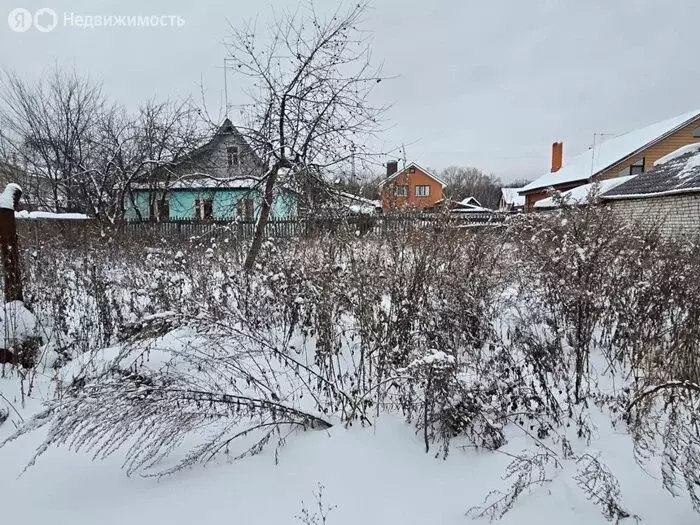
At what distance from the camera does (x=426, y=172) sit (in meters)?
37.9

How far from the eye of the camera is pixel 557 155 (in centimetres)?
2994

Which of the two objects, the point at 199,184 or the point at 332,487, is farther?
the point at 199,184

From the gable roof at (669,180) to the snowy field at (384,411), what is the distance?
814 centimetres

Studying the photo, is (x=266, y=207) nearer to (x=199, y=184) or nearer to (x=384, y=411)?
(x=384, y=411)

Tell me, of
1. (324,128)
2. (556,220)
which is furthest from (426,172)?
(556,220)

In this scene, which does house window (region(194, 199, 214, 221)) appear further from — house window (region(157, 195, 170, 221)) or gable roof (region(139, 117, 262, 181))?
house window (region(157, 195, 170, 221))

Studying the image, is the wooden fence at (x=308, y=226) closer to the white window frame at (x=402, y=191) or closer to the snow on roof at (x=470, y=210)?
the snow on roof at (x=470, y=210)

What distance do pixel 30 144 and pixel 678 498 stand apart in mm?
20064

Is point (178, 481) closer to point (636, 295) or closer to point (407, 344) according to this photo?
point (407, 344)

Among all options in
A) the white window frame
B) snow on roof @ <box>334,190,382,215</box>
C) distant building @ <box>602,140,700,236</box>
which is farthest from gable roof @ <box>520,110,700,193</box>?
the white window frame

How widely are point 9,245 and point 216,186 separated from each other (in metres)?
5.63

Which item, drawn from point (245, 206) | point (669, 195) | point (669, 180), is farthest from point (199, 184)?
point (669, 180)

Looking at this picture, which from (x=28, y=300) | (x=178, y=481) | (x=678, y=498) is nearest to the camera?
(x=678, y=498)

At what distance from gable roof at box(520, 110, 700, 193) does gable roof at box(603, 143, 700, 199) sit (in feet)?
27.6
